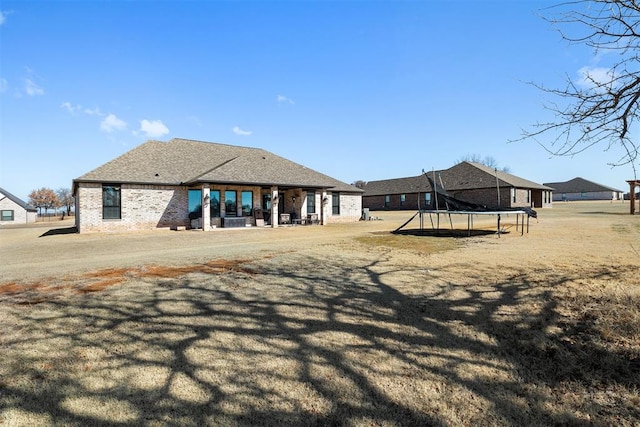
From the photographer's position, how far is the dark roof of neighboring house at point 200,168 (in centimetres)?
1977

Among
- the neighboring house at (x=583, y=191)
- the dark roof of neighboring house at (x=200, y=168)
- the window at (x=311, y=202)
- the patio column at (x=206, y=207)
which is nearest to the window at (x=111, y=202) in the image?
the dark roof of neighboring house at (x=200, y=168)

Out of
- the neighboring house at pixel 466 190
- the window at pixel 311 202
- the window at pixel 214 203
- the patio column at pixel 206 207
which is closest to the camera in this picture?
the patio column at pixel 206 207

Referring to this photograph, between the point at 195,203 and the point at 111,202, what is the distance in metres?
4.68

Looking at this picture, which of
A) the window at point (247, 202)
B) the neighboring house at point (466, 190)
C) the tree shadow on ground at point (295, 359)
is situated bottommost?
the tree shadow on ground at point (295, 359)

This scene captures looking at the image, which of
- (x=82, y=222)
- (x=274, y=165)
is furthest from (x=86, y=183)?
(x=274, y=165)

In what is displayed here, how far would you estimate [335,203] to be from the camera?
91.5 ft

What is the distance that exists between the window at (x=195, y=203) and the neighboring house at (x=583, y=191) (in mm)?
77850

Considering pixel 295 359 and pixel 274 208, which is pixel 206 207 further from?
pixel 295 359

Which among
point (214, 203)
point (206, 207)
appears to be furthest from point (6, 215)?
point (206, 207)

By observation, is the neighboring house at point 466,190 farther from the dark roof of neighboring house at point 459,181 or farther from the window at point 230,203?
the window at point 230,203

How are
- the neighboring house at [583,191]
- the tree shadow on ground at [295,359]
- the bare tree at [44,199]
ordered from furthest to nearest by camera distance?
the neighboring house at [583,191] → the bare tree at [44,199] → the tree shadow on ground at [295,359]

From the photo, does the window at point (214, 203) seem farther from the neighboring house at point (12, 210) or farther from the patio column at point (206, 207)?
the neighboring house at point (12, 210)

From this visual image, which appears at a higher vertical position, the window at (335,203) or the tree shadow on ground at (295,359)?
the window at (335,203)

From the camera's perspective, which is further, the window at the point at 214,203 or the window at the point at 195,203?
the window at the point at 195,203
